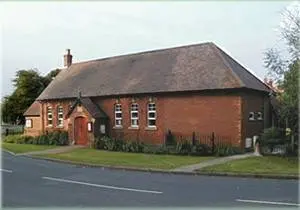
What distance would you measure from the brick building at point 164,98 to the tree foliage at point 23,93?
2275cm

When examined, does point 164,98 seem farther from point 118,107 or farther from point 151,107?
point 118,107

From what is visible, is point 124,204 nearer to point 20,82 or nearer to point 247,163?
point 247,163

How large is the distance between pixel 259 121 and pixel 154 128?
749cm

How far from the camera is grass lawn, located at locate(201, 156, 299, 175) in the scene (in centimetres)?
1784

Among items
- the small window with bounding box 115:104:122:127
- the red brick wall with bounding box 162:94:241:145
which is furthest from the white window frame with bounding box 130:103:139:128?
the red brick wall with bounding box 162:94:241:145

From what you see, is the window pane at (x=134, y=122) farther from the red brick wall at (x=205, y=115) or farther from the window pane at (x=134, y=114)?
the red brick wall at (x=205, y=115)

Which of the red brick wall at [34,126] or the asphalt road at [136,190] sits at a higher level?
the red brick wall at [34,126]

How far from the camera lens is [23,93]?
62.1 m

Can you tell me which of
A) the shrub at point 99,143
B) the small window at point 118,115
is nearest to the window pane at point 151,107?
the small window at point 118,115

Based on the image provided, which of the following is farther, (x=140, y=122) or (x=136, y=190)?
(x=140, y=122)

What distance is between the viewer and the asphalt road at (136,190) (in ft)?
36.0

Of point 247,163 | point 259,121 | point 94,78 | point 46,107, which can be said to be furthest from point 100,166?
point 46,107

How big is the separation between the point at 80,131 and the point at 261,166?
63.3 feet

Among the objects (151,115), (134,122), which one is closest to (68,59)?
(134,122)
